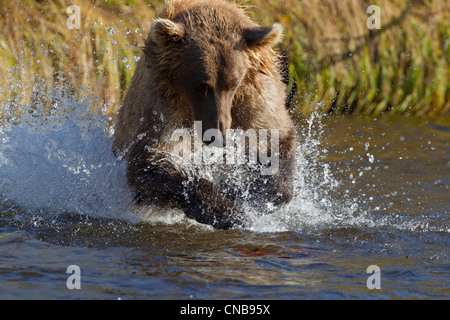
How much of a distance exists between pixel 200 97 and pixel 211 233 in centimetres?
99

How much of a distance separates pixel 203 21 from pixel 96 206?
177 cm

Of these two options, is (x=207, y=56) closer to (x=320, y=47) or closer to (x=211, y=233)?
(x=211, y=233)

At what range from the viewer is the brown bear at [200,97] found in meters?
4.77

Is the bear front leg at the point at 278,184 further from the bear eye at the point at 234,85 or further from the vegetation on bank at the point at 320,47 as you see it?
the vegetation on bank at the point at 320,47

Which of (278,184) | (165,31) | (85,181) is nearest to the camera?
(165,31)

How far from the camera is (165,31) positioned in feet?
15.6

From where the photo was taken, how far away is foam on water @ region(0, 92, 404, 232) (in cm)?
534

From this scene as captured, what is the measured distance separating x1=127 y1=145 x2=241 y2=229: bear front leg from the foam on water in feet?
0.68

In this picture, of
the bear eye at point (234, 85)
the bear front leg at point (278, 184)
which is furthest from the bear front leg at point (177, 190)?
the bear eye at point (234, 85)

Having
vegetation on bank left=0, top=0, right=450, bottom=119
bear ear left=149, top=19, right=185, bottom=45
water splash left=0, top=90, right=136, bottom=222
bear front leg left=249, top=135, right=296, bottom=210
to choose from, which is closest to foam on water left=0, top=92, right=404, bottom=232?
water splash left=0, top=90, right=136, bottom=222

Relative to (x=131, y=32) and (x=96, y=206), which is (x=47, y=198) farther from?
(x=131, y=32)

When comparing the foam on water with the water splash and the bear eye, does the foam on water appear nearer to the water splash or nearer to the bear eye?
the water splash

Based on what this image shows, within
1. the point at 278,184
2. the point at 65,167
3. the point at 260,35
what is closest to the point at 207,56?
the point at 260,35
